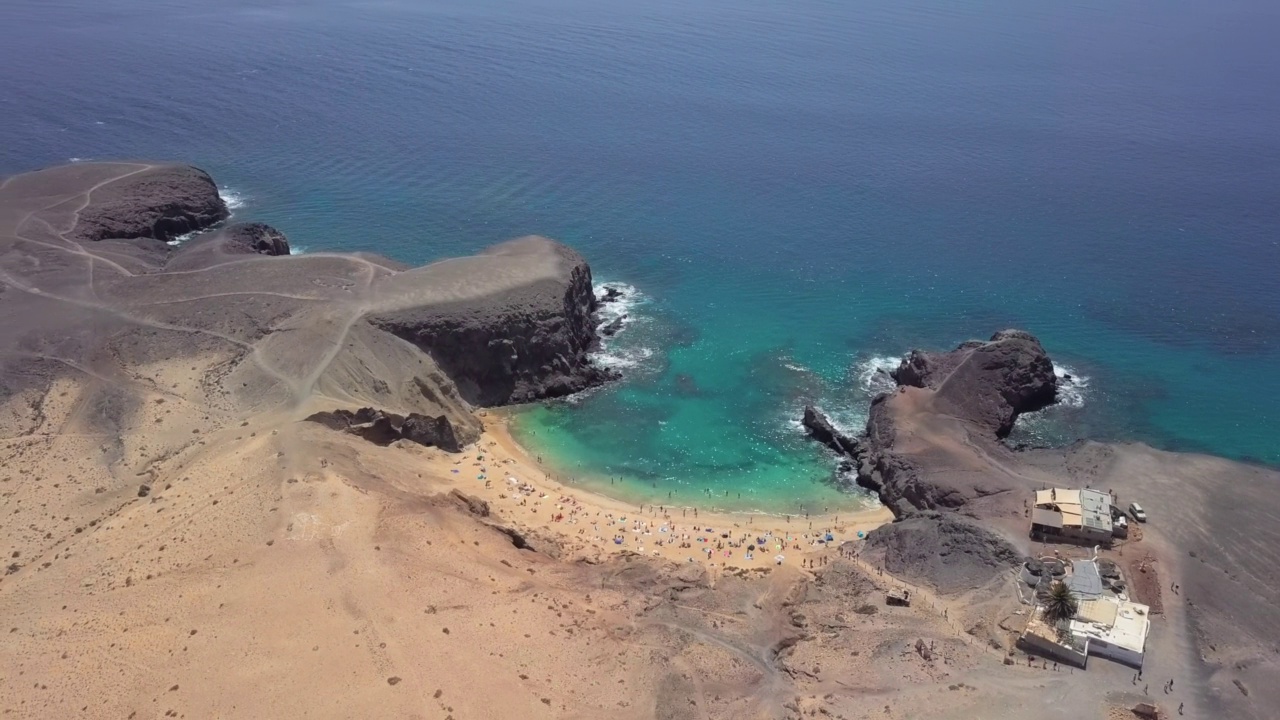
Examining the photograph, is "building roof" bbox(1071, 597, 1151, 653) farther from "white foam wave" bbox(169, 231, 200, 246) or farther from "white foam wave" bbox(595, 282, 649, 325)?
"white foam wave" bbox(169, 231, 200, 246)

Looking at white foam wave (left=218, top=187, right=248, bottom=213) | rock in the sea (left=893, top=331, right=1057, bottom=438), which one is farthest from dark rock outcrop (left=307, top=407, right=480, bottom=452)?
white foam wave (left=218, top=187, right=248, bottom=213)

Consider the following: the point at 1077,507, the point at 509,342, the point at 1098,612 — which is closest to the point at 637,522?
the point at 509,342

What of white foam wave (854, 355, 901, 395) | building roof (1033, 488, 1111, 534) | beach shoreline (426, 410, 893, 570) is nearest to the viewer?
building roof (1033, 488, 1111, 534)

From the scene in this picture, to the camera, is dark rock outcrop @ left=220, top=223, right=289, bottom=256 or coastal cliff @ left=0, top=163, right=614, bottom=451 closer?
coastal cliff @ left=0, top=163, right=614, bottom=451

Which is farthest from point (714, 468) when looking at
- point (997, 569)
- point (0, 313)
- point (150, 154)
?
point (150, 154)

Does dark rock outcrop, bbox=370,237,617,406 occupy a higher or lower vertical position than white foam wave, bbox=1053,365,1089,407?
lower

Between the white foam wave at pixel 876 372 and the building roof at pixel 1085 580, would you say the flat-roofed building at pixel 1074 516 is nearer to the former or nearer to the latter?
the building roof at pixel 1085 580
